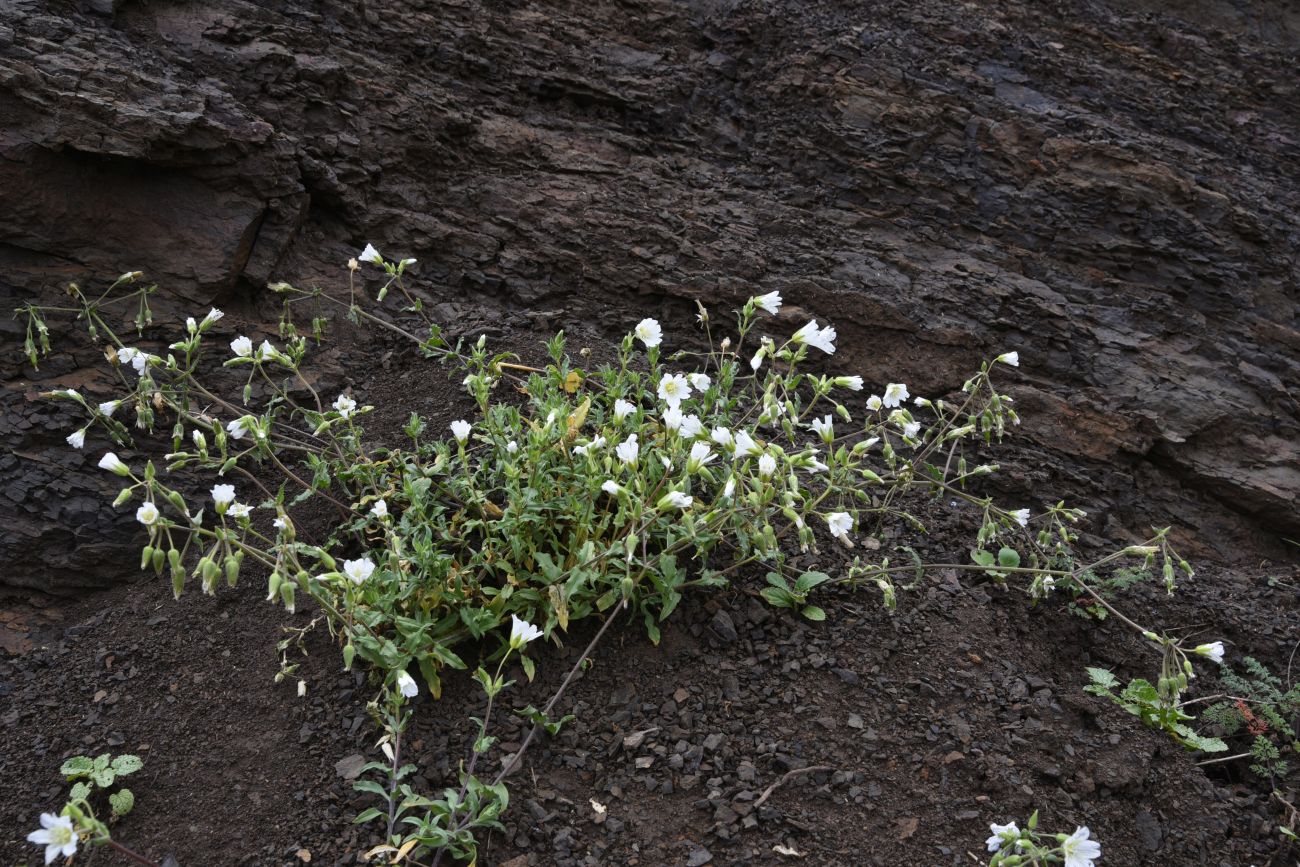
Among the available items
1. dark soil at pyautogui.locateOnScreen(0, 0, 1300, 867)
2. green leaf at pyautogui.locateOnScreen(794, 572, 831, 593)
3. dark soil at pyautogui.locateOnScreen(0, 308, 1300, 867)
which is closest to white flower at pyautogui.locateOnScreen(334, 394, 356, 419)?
dark soil at pyautogui.locateOnScreen(0, 0, 1300, 867)

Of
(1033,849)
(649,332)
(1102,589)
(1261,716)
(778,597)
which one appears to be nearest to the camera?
(1033,849)

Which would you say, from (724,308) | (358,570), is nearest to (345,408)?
(358,570)

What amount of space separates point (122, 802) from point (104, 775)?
13 centimetres

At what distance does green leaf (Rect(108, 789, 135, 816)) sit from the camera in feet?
9.44

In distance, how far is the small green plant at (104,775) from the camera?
288cm

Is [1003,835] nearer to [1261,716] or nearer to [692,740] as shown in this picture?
[692,740]

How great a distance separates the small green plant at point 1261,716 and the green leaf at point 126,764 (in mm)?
3836

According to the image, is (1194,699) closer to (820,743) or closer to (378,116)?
(820,743)

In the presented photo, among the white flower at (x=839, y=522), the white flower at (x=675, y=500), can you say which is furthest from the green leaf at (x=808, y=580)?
the white flower at (x=675, y=500)

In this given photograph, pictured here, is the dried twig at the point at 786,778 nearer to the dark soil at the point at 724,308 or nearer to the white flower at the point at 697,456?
the dark soil at the point at 724,308

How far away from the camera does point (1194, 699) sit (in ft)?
12.0

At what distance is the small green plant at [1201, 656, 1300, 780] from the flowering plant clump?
579 millimetres

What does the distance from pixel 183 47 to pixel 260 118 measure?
64cm

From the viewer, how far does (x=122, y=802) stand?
9.45 ft
